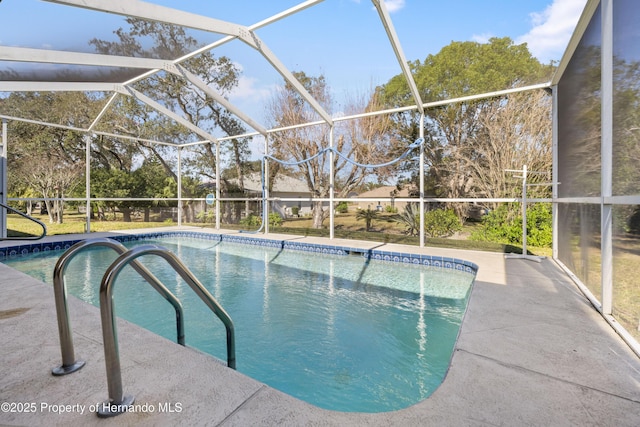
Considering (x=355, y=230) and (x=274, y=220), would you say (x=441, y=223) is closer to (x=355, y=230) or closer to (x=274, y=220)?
(x=355, y=230)

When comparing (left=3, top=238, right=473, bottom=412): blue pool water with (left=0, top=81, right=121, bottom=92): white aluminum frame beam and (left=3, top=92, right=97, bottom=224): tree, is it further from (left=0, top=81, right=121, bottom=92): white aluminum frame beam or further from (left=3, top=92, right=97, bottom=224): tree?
(left=3, top=92, right=97, bottom=224): tree

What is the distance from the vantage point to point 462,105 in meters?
10.0

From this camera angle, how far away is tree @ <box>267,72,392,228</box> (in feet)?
38.3

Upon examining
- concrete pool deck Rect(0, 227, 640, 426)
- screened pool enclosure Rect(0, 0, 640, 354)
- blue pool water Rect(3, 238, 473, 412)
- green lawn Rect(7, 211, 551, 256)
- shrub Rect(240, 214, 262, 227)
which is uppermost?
screened pool enclosure Rect(0, 0, 640, 354)

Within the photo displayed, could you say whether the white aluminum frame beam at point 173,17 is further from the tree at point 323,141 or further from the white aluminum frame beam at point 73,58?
the tree at point 323,141

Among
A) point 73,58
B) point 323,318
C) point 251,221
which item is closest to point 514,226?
point 323,318

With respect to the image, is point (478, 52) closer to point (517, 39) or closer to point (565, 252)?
point (517, 39)

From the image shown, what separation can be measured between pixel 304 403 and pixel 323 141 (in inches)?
446

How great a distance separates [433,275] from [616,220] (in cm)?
330

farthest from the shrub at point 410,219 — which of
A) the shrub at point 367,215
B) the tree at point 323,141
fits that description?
the tree at point 323,141

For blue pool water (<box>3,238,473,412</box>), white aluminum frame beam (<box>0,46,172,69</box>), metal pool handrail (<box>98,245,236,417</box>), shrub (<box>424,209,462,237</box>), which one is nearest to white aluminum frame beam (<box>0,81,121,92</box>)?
white aluminum frame beam (<box>0,46,172,69</box>)

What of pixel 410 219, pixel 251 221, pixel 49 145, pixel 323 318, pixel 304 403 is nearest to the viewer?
pixel 304 403

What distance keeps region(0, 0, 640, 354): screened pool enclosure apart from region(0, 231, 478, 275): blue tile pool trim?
92 centimetres

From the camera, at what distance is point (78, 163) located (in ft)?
49.1
